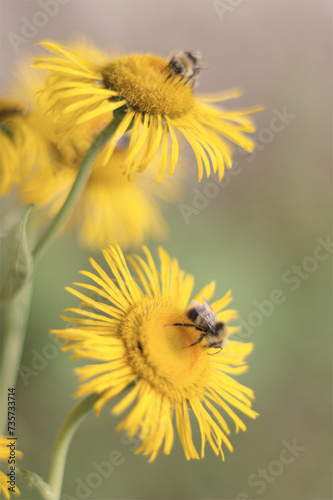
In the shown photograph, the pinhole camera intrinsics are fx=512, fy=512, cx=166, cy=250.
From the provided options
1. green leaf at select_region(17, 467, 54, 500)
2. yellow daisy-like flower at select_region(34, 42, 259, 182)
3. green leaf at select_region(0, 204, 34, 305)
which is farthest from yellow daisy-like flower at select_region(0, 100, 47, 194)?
green leaf at select_region(17, 467, 54, 500)

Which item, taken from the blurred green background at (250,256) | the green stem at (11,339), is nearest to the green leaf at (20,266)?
the green stem at (11,339)

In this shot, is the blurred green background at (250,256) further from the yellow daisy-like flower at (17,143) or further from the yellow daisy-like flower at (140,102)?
the yellow daisy-like flower at (140,102)

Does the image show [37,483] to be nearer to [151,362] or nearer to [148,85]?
[151,362]

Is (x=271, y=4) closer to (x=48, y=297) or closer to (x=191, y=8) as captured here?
(x=191, y=8)

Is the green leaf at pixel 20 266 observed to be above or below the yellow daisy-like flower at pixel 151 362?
above

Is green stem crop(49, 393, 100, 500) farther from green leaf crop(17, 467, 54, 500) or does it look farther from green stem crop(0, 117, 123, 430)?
green stem crop(0, 117, 123, 430)

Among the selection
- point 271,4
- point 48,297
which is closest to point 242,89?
point 271,4
